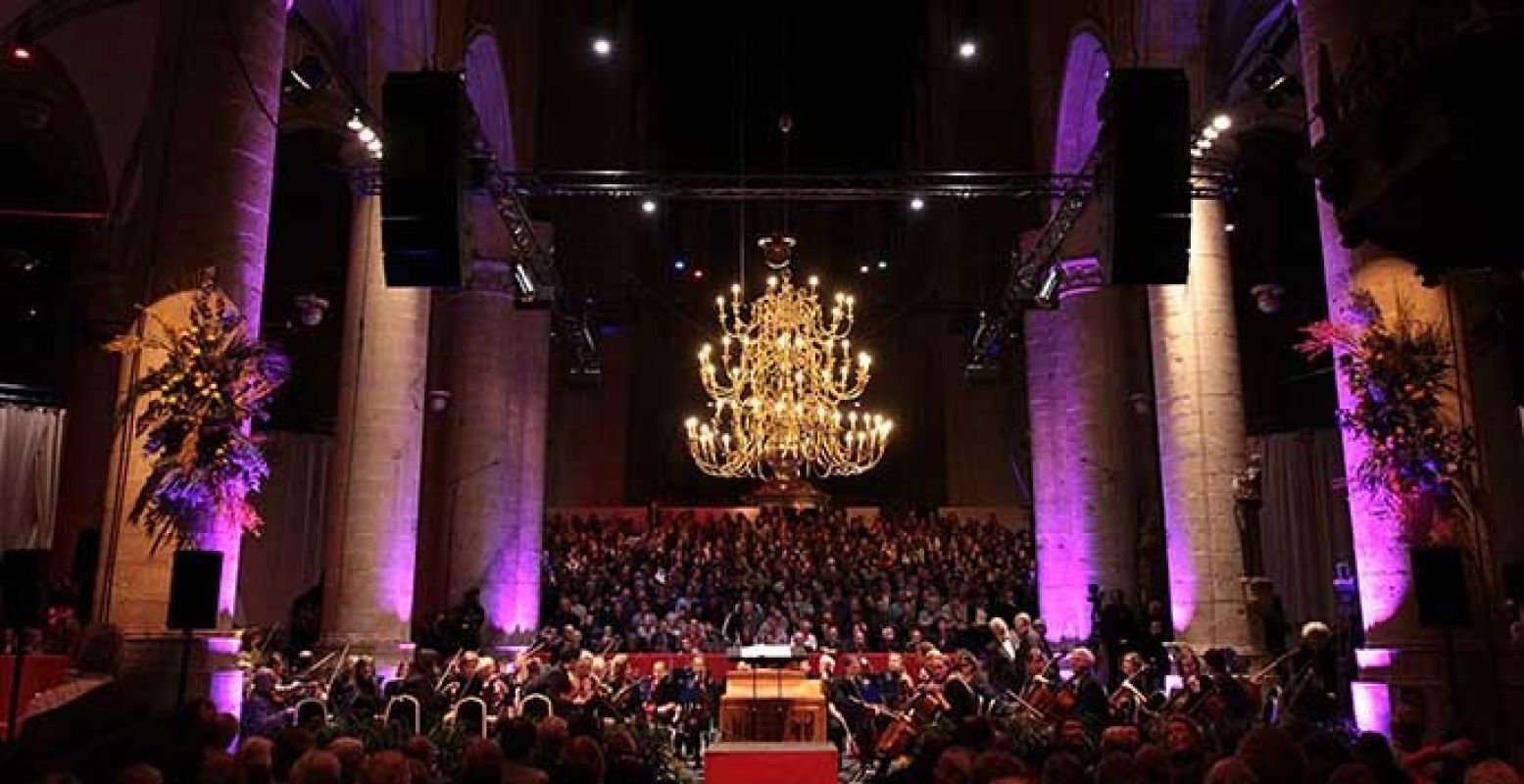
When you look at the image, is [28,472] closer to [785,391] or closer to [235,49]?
[235,49]

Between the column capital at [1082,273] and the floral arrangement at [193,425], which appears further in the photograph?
the column capital at [1082,273]

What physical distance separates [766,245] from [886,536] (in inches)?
321

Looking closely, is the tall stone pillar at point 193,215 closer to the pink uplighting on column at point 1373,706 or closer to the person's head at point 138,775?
the person's head at point 138,775

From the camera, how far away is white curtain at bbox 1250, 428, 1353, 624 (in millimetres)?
20003

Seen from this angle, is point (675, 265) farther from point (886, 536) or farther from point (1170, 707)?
point (1170, 707)

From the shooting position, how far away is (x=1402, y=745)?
20.1ft

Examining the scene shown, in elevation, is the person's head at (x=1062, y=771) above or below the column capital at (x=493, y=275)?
below

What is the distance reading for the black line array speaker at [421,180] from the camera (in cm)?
937

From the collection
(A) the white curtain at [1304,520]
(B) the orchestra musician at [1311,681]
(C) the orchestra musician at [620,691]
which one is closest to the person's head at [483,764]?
(C) the orchestra musician at [620,691]

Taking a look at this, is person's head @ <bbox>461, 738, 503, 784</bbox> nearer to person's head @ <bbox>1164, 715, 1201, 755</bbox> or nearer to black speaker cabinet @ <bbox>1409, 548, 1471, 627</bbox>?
person's head @ <bbox>1164, 715, 1201, 755</bbox>

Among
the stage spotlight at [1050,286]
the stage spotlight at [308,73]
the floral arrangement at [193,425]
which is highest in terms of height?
the stage spotlight at [308,73]

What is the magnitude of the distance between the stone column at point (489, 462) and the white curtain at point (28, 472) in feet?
18.1

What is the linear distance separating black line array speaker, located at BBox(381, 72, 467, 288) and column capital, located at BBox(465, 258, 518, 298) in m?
6.59

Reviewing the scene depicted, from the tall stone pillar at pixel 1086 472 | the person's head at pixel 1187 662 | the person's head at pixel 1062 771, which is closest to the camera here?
the person's head at pixel 1062 771
